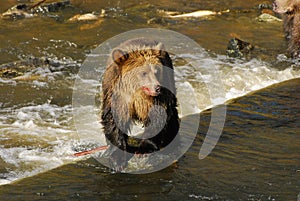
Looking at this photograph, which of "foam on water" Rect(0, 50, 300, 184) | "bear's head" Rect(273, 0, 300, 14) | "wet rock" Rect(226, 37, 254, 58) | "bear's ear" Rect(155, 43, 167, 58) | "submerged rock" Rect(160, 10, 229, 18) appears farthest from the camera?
"submerged rock" Rect(160, 10, 229, 18)

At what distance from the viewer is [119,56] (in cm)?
607

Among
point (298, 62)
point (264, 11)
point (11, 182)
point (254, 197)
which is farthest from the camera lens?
point (264, 11)

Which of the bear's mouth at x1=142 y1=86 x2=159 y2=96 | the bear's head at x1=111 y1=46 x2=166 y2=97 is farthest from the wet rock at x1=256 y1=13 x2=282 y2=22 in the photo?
the bear's mouth at x1=142 y1=86 x2=159 y2=96

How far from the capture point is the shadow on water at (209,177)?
5.75 meters

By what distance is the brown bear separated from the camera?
11367mm

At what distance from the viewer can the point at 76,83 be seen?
31.9 ft

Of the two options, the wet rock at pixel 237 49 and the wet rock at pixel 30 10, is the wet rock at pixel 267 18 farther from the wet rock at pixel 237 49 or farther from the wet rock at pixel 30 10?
the wet rock at pixel 30 10

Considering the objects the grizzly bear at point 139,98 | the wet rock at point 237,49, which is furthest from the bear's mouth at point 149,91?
the wet rock at point 237,49

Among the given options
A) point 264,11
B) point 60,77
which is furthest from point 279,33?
point 60,77

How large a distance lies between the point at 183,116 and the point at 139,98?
2.33 meters

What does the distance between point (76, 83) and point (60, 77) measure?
0.38m

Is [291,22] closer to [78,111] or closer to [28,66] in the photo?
[28,66]

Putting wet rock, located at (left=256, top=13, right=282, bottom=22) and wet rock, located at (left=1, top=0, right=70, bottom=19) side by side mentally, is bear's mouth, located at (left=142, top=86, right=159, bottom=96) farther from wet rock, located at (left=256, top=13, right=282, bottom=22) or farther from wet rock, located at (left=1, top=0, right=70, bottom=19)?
wet rock, located at (left=256, top=13, right=282, bottom=22)

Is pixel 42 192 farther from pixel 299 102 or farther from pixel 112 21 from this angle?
pixel 112 21
